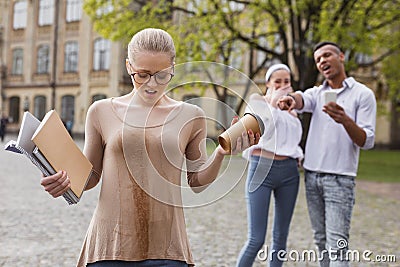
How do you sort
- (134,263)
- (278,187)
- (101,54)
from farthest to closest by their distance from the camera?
1. (101,54)
2. (278,187)
3. (134,263)

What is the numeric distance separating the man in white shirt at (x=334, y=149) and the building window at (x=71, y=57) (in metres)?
40.9

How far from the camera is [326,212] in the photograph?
4.09 meters

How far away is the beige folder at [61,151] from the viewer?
78.2 inches

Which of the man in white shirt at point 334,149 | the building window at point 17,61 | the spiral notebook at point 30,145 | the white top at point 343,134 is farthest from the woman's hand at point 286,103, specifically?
the building window at point 17,61

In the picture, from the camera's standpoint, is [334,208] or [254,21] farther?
[254,21]

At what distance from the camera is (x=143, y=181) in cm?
218

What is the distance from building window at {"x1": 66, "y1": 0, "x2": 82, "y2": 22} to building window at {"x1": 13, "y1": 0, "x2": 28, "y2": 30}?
471 centimetres

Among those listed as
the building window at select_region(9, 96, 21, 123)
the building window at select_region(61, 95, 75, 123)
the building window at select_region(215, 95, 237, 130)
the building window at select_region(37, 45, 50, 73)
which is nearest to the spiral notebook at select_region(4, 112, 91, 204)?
the building window at select_region(215, 95, 237, 130)

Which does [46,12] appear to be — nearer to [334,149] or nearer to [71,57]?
[71,57]

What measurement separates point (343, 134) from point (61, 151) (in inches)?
100

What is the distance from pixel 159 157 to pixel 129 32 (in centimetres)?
1644

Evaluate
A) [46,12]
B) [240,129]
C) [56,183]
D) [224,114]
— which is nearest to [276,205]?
[224,114]

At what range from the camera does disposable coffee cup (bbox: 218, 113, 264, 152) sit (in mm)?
2102

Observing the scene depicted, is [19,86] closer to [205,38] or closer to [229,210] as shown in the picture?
[205,38]
